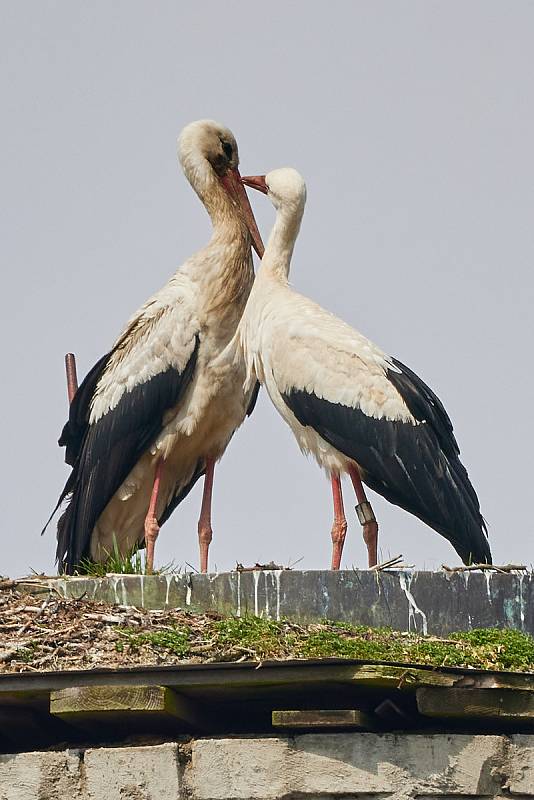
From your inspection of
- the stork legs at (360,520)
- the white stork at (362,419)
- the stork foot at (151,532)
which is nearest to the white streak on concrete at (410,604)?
the white stork at (362,419)

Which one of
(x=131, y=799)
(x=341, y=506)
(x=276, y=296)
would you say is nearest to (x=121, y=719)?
(x=131, y=799)

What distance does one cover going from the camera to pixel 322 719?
722 cm

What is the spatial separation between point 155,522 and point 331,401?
161cm

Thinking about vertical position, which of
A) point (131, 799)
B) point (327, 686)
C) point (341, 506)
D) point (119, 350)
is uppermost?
point (119, 350)

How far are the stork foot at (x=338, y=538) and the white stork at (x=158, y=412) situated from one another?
1.19m

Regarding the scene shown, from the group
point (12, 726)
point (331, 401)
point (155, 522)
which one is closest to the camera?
point (12, 726)

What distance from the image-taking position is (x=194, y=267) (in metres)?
11.7

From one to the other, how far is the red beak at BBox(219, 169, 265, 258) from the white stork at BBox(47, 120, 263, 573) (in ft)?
0.79

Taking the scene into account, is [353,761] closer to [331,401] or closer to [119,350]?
[331,401]

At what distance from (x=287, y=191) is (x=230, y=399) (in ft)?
4.84

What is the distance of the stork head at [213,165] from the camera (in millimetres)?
12203

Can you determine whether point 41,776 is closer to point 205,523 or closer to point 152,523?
point 152,523

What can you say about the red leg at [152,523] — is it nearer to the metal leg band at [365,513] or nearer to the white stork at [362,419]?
the white stork at [362,419]

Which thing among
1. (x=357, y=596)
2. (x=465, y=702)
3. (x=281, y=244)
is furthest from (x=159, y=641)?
(x=281, y=244)
